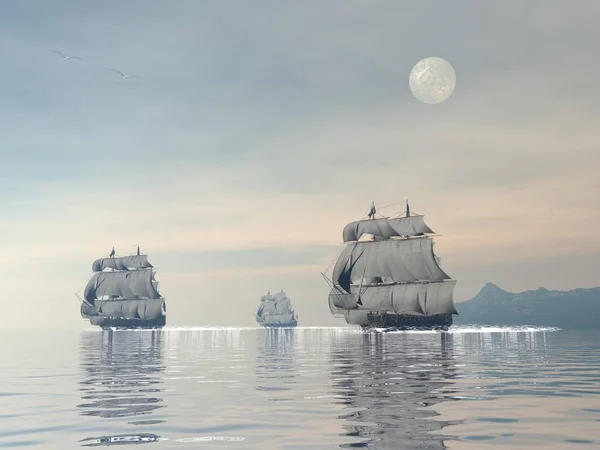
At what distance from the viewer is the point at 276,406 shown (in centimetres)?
2716

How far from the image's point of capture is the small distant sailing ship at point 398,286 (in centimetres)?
18675

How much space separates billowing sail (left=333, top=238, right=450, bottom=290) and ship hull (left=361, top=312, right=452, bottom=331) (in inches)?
418

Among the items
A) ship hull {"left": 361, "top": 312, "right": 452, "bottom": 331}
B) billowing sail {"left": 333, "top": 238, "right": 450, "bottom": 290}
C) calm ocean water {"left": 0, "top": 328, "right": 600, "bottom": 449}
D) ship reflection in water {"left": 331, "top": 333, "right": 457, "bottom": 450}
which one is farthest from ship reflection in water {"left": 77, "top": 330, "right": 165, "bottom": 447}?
billowing sail {"left": 333, "top": 238, "right": 450, "bottom": 290}

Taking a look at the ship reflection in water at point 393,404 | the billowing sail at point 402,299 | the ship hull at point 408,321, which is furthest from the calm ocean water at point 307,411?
the billowing sail at point 402,299

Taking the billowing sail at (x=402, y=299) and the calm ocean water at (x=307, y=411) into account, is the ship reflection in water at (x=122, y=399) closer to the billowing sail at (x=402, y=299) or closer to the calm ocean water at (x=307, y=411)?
the calm ocean water at (x=307, y=411)

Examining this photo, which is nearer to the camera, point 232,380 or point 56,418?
point 56,418

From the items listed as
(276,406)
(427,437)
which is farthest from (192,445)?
(276,406)

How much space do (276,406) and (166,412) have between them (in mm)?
4430

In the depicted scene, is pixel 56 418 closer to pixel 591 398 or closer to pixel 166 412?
pixel 166 412

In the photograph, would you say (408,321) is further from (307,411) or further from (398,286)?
(307,411)

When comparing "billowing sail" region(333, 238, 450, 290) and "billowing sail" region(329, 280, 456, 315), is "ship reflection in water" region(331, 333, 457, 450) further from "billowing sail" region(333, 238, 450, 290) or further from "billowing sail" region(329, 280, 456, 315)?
"billowing sail" region(333, 238, 450, 290)

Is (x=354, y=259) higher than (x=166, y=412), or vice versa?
(x=354, y=259)

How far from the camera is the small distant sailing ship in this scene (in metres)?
187

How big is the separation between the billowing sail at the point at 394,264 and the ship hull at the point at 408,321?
1063 centimetres
